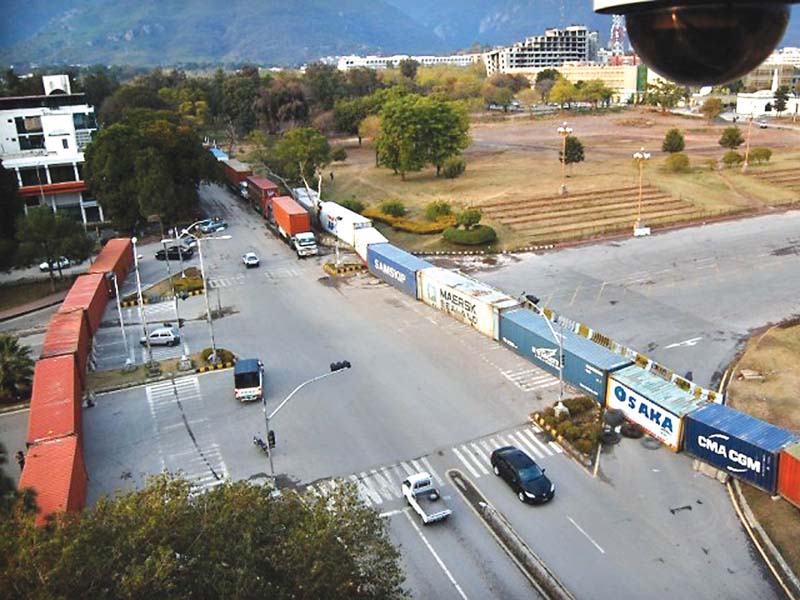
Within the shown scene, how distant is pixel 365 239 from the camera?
47.5 m

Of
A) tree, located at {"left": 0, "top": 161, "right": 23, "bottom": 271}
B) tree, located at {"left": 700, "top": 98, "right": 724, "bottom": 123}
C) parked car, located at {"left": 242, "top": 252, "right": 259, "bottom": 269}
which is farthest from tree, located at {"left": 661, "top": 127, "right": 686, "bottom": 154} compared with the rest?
tree, located at {"left": 0, "top": 161, "right": 23, "bottom": 271}

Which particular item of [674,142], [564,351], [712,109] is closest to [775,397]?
[564,351]

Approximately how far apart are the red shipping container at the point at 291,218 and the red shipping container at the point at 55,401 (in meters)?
25.0

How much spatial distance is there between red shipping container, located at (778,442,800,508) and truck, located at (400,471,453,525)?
373 inches

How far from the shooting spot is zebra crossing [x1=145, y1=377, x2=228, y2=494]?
23.5 m

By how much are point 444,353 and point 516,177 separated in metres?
43.1

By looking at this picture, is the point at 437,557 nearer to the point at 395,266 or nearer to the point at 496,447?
the point at 496,447

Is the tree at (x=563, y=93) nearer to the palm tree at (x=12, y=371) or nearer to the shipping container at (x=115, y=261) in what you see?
the shipping container at (x=115, y=261)

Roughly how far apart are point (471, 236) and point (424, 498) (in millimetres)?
31202

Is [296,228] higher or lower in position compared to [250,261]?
higher

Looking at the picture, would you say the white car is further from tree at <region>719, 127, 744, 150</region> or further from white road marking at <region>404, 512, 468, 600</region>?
tree at <region>719, 127, 744, 150</region>

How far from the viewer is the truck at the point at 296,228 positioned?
5009cm

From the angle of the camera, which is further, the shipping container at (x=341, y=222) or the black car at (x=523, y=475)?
the shipping container at (x=341, y=222)

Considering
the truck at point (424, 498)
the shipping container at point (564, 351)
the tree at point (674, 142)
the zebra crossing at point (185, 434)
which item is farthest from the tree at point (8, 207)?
the tree at point (674, 142)
